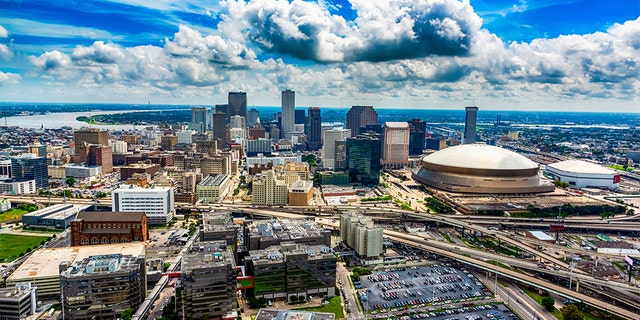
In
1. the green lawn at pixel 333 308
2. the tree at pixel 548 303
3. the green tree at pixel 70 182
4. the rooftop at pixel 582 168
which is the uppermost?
the rooftop at pixel 582 168

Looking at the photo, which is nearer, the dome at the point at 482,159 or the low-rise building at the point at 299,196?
the low-rise building at the point at 299,196

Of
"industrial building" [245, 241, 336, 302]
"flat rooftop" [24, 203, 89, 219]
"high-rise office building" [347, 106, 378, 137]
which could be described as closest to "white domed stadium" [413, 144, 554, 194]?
"industrial building" [245, 241, 336, 302]

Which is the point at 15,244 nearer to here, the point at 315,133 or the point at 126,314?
the point at 126,314

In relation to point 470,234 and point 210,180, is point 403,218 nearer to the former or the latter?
point 470,234

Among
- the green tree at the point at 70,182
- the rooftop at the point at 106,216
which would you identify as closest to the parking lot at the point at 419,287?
the rooftop at the point at 106,216

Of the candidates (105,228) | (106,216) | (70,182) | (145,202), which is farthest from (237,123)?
(105,228)

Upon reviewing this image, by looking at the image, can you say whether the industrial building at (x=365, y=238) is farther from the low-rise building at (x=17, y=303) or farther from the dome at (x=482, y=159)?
the dome at (x=482, y=159)

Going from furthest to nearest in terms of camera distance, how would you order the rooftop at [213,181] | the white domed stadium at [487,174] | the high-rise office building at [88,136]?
the high-rise office building at [88,136]
the white domed stadium at [487,174]
the rooftop at [213,181]
